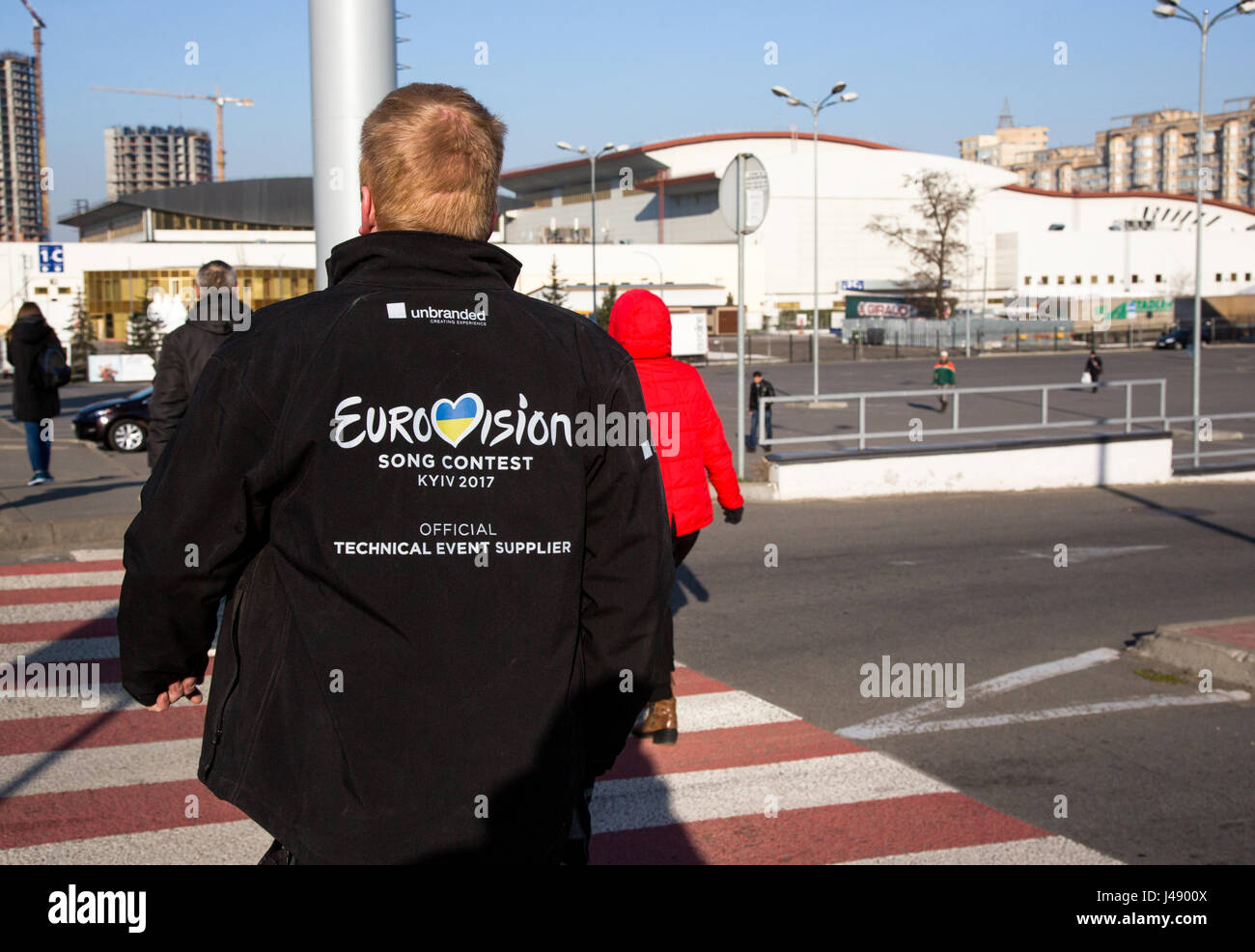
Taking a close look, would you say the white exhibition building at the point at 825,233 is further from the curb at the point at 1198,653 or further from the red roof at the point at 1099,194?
the curb at the point at 1198,653

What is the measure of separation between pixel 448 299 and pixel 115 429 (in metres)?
21.2

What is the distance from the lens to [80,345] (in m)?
53.8

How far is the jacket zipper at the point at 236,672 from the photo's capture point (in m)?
2.06

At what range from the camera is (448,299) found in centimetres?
205

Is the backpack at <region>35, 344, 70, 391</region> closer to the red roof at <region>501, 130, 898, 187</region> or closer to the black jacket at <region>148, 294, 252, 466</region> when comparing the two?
the black jacket at <region>148, 294, 252, 466</region>

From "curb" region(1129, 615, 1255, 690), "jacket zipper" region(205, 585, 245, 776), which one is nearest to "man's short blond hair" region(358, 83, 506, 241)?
"jacket zipper" region(205, 585, 245, 776)

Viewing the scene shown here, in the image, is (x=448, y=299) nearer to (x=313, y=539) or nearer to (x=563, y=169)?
(x=313, y=539)

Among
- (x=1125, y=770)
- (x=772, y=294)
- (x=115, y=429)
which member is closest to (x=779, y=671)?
(x=1125, y=770)

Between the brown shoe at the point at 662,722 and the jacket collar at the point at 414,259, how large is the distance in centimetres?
429

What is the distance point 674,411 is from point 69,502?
912 cm

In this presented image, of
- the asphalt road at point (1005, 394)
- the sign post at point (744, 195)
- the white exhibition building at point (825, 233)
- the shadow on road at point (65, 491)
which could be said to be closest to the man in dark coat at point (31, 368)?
the shadow on road at point (65, 491)

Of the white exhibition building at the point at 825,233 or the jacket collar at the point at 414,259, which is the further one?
the white exhibition building at the point at 825,233

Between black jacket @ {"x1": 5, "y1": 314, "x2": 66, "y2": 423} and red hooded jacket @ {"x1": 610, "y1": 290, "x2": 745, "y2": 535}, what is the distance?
960 cm

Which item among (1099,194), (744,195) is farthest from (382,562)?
(1099,194)
